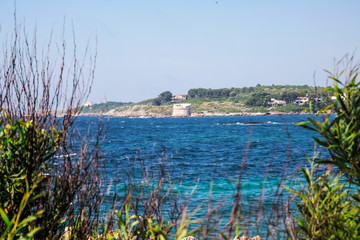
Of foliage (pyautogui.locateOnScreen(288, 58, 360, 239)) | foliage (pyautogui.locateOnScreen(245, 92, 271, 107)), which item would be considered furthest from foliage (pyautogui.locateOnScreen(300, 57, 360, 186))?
foliage (pyautogui.locateOnScreen(245, 92, 271, 107))

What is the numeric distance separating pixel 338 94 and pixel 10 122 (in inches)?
130

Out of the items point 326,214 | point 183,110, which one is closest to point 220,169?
point 326,214

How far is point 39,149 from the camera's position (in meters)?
3.82

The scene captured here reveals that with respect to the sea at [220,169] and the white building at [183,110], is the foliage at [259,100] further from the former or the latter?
the sea at [220,169]

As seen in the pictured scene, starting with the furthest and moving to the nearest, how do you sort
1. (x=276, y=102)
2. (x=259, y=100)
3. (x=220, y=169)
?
(x=259, y=100) → (x=276, y=102) → (x=220, y=169)

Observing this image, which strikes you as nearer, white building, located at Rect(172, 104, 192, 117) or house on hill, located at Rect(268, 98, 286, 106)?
house on hill, located at Rect(268, 98, 286, 106)

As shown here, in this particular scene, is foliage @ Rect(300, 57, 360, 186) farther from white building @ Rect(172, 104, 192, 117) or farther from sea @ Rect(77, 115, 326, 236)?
white building @ Rect(172, 104, 192, 117)

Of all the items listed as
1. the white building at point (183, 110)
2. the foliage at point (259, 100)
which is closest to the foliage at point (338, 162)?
the foliage at point (259, 100)

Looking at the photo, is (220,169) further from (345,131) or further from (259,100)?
(259,100)

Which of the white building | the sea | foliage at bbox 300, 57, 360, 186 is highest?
foliage at bbox 300, 57, 360, 186

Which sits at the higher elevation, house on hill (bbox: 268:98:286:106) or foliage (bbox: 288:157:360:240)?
foliage (bbox: 288:157:360:240)

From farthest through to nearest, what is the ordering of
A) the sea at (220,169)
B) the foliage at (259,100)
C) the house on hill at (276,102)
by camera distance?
the foliage at (259,100) < the house on hill at (276,102) < the sea at (220,169)

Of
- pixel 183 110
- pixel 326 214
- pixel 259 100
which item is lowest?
pixel 183 110

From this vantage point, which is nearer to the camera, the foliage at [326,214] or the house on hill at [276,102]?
the foliage at [326,214]
